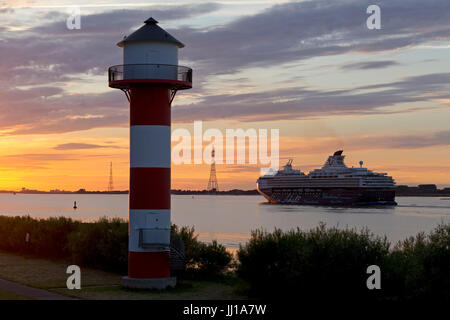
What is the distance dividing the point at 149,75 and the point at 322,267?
8184 millimetres

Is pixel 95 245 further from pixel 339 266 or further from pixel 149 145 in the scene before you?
pixel 339 266

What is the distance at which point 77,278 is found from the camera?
73.2 feet

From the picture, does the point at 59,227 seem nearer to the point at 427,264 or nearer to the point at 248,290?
the point at 248,290

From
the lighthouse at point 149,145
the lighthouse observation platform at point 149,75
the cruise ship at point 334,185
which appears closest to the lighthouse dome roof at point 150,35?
the lighthouse at point 149,145

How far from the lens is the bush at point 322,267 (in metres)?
19.1

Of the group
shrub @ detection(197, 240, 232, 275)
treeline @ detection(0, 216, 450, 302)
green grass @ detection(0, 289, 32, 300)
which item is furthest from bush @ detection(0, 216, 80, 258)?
green grass @ detection(0, 289, 32, 300)

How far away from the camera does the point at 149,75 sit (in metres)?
21.0

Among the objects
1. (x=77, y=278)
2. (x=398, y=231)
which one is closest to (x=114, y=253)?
(x=77, y=278)

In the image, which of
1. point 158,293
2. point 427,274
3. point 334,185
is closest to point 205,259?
point 158,293

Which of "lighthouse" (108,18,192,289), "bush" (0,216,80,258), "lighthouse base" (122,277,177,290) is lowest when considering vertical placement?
"lighthouse base" (122,277,177,290)

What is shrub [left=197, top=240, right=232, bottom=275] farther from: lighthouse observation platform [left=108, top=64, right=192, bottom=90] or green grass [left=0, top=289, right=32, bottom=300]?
green grass [left=0, top=289, right=32, bottom=300]

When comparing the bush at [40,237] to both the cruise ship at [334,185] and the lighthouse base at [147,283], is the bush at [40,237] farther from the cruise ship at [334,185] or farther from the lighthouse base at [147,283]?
the cruise ship at [334,185]

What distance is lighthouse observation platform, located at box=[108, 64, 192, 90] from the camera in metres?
20.9
